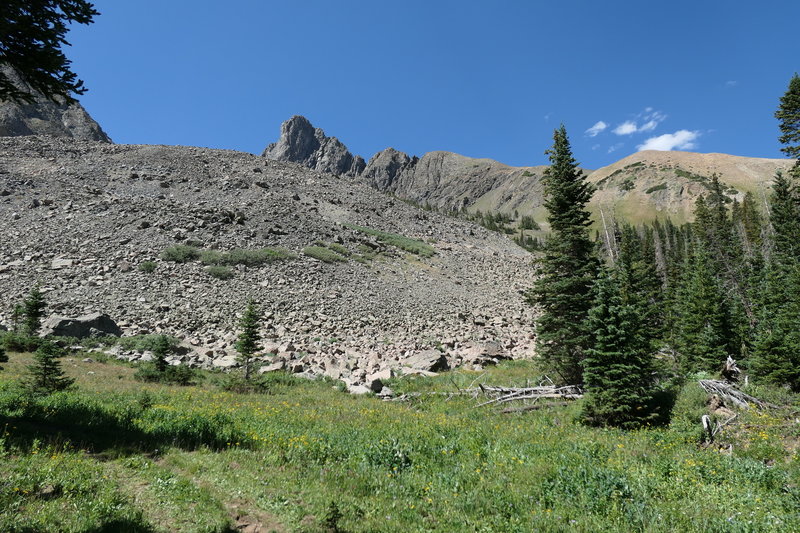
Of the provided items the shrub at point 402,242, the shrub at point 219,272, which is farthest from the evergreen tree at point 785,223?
the shrub at point 219,272

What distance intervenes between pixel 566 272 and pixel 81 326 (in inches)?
1091

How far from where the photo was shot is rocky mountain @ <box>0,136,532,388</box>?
2392cm

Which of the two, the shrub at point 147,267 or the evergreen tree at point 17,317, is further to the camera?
the shrub at point 147,267

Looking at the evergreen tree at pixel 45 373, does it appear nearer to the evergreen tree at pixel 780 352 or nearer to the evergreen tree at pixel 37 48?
the evergreen tree at pixel 37 48

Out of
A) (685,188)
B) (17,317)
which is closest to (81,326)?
(17,317)

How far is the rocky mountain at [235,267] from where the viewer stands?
78.5 feet

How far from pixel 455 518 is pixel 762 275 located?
1832 inches

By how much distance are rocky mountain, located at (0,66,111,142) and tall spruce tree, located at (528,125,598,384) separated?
83.0 metres

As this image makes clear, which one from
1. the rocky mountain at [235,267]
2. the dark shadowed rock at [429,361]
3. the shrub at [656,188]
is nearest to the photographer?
the dark shadowed rock at [429,361]

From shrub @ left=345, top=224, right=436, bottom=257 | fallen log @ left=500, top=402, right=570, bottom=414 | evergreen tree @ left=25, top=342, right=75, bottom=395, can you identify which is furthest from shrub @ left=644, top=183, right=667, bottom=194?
evergreen tree @ left=25, top=342, right=75, bottom=395

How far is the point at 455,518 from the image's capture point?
5730 mm

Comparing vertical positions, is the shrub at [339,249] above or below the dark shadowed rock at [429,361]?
above

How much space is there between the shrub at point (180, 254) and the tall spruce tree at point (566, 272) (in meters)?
28.5

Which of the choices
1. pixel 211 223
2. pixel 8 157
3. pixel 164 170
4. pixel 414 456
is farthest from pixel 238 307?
pixel 8 157
